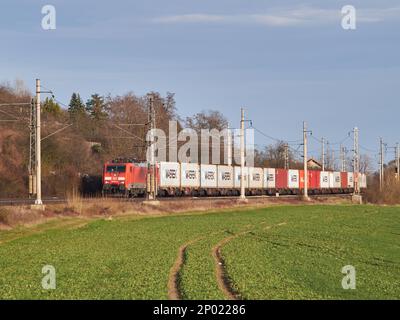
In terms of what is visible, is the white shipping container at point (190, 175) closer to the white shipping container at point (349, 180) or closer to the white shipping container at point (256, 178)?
the white shipping container at point (256, 178)

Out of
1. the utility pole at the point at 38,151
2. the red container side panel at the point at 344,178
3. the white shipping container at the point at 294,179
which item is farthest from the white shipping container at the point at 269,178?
the utility pole at the point at 38,151

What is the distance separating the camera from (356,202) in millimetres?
80062

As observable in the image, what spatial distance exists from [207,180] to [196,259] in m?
50.0

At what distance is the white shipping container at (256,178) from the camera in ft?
250

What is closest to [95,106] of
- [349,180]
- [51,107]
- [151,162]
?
[51,107]

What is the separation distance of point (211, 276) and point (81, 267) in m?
3.86

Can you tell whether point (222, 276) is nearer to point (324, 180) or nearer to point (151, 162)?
point (151, 162)

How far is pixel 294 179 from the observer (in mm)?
88750

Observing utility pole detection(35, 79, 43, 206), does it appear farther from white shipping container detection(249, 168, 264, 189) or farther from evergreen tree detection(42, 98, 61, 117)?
evergreen tree detection(42, 98, 61, 117)

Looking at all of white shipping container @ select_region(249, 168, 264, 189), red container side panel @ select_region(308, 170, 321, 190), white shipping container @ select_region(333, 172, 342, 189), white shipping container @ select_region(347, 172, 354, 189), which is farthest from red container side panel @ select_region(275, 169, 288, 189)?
white shipping container @ select_region(347, 172, 354, 189)

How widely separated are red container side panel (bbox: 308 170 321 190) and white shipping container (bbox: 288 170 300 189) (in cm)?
167

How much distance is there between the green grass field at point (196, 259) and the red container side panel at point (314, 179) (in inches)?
1926
